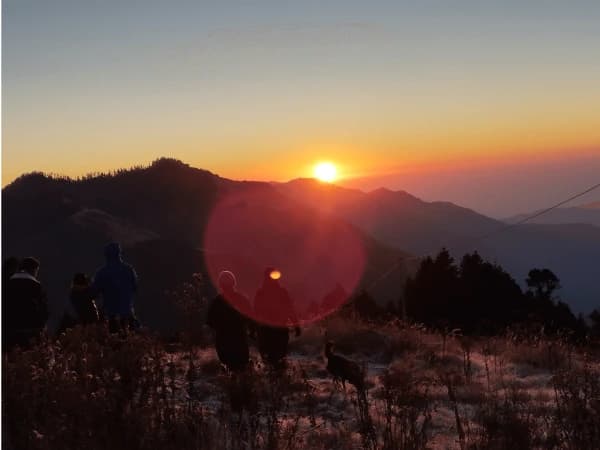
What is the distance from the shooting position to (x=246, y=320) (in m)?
8.84

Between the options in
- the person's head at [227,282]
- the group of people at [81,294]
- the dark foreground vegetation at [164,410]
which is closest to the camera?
the dark foreground vegetation at [164,410]

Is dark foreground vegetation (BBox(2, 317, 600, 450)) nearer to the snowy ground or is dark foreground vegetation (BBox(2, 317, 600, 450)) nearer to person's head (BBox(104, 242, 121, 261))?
the snowy ground

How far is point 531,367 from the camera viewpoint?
11.1m

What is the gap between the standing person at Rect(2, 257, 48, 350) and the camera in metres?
7.62

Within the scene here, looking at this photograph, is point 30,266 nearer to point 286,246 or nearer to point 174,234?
point 174,234

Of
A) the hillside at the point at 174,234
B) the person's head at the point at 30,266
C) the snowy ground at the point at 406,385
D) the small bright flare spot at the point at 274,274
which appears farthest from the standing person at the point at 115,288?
the hillside at the point at 174,234

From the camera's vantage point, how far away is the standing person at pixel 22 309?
7621mm

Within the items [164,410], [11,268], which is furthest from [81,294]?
[164,410]

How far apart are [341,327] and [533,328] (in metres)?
3.59

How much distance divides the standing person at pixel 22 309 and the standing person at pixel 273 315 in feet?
9.17

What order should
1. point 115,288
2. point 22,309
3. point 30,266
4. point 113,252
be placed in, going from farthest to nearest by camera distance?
point 115,288 < point 113,252 < point 30,266 < point 22,309

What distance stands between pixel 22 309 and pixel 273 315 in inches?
126

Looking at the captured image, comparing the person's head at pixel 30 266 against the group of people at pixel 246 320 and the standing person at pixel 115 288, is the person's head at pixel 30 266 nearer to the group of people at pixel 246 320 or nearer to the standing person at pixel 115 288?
the standing person at pixel 115 288

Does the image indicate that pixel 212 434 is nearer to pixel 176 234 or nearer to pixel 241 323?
pixel 241 323
